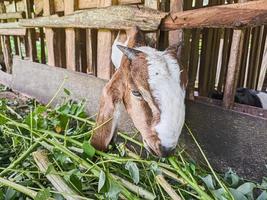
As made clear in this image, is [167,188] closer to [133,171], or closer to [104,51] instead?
[133,171]

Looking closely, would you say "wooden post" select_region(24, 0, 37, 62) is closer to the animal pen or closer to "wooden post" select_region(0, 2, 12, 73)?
the animal pen

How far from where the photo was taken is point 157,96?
1.14m

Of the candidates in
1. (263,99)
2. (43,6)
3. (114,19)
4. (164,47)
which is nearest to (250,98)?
(263,99)

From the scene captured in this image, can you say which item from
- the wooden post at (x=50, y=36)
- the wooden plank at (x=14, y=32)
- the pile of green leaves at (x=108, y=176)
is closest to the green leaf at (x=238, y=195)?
the pile of green leaves at (x=108, y=176)

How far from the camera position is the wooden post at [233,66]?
1513mm

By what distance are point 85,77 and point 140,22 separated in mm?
783


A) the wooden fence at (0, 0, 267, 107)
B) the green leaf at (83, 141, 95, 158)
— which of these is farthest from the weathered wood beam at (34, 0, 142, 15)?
the green leaf at (83, 141, 95, 158)

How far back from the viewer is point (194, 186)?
1181 millimetres

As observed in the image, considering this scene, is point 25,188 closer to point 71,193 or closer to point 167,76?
point 71,193

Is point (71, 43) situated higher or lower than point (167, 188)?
higher

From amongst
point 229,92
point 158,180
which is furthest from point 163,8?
point 158,180

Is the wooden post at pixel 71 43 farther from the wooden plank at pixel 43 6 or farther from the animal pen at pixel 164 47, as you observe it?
the wooden plank at pixel 43 6

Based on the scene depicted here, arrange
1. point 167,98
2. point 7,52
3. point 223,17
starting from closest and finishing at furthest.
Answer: point 167,98
point 223,17
point 7,52

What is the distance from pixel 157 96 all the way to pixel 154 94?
0.02 m
